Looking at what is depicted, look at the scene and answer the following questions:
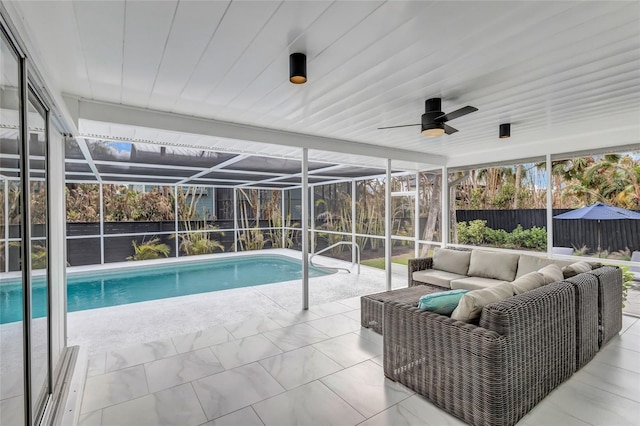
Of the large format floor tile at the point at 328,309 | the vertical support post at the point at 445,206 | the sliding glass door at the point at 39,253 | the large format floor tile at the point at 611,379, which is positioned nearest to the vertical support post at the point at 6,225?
the sliding glass door at the point at 39,253

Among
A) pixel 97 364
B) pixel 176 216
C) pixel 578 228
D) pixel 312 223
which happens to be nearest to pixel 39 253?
pixel 97 364

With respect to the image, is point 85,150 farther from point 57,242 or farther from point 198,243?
point 198,243

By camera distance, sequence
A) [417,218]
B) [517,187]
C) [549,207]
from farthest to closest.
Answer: [417,218], [517,187], [549,207]

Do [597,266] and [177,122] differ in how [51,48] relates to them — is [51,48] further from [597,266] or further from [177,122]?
[597,266]

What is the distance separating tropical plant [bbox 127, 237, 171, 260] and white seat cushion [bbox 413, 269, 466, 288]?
796 cm

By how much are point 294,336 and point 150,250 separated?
7.65 meters

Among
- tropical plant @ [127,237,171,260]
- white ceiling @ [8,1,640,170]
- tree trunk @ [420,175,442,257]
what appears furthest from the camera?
tropical plant @ [127,237,171,260]

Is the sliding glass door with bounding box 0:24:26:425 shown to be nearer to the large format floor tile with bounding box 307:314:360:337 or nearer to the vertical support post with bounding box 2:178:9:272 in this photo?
the vertical support post with bounding box 2:178:9:272

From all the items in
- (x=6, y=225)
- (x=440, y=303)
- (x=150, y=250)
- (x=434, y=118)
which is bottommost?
(x=150, y=250)

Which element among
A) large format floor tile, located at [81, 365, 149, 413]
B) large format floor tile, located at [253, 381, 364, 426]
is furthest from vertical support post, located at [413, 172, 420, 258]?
large format floor tile, located at [81, 365, 149, 413]

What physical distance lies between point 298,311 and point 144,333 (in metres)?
1.98

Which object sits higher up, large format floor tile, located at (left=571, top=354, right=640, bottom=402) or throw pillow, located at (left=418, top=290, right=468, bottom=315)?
throw pillow, located at (left=418, top=290, right=468, bottom=315)

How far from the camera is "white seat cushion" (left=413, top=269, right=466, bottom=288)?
4656 millimetres

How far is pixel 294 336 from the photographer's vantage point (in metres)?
3.68
